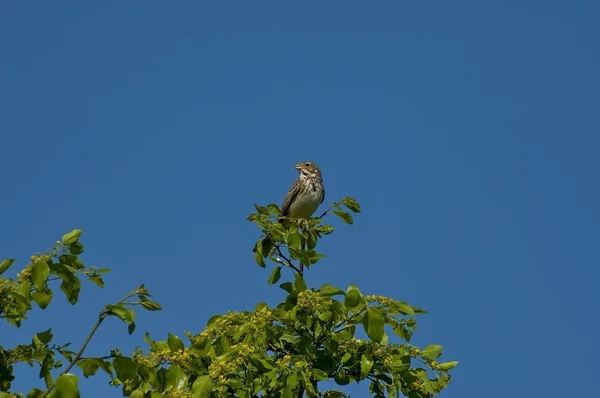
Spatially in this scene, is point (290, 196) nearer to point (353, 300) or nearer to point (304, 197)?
point (304, 197)

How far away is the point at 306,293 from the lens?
8070 millimetres

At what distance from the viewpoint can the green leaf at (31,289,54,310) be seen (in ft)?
19.6

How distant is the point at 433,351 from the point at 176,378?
8.84ft

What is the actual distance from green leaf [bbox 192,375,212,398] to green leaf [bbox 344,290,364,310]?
4.90 feet

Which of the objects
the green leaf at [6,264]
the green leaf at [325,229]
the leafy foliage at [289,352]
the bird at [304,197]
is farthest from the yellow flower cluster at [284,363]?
the bird at [304,197]

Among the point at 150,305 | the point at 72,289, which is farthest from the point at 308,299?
the point at 72,289

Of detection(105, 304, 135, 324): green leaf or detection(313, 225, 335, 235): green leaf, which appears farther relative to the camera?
detection(313, 225, 335, 235): green leaf

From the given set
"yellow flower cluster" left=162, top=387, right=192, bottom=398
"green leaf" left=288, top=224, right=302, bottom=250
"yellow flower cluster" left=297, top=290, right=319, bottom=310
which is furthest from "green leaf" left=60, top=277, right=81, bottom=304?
"green leaf" left=288, top=224, right=302, bottom=250

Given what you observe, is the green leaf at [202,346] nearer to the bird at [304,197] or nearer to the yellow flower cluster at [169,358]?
the yellow flower cluster at [169,358]

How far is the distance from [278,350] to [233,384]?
52.1 inches

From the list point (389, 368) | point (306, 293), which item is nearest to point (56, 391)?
point (306, 293)

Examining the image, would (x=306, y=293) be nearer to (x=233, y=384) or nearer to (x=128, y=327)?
(x=233, y=384)

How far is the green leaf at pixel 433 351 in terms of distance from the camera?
8.82 metres

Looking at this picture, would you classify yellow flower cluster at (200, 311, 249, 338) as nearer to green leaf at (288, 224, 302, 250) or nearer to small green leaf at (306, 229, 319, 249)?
green leaf at (288, 224, 302, 250)
